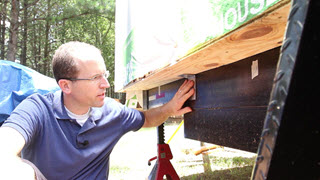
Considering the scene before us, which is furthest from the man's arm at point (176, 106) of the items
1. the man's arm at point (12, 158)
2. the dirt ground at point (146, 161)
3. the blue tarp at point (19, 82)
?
the blue tarp at point (19, 82)

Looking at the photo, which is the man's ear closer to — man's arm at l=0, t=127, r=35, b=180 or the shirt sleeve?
the shirt sleeve

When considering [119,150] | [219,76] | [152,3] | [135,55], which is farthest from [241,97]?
[119,150]

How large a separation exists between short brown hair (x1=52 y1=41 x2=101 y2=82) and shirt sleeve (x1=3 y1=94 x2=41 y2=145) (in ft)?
1.01

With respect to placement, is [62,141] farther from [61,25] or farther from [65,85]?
[61,25]

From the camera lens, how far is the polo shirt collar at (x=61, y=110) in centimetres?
182

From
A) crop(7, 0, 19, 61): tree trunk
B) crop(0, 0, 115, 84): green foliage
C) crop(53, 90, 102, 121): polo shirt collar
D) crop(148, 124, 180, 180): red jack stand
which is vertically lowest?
crop(148, 124, 180, 180): red jack stand

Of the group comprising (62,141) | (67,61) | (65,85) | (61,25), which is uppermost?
(61,25)

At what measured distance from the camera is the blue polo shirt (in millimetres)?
1740

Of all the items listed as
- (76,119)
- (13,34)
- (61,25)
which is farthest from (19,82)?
(61,25)

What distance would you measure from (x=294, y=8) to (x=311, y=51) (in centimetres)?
8

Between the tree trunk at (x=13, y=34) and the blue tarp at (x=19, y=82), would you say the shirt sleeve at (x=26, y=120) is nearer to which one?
the blue tarp at (x=19, y=82)

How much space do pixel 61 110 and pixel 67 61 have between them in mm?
374

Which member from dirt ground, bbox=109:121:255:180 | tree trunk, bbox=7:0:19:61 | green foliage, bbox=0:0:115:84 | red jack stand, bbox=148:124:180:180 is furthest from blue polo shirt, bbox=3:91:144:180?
green foliage, bbox=0:0:115:84

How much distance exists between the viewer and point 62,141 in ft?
5.81
